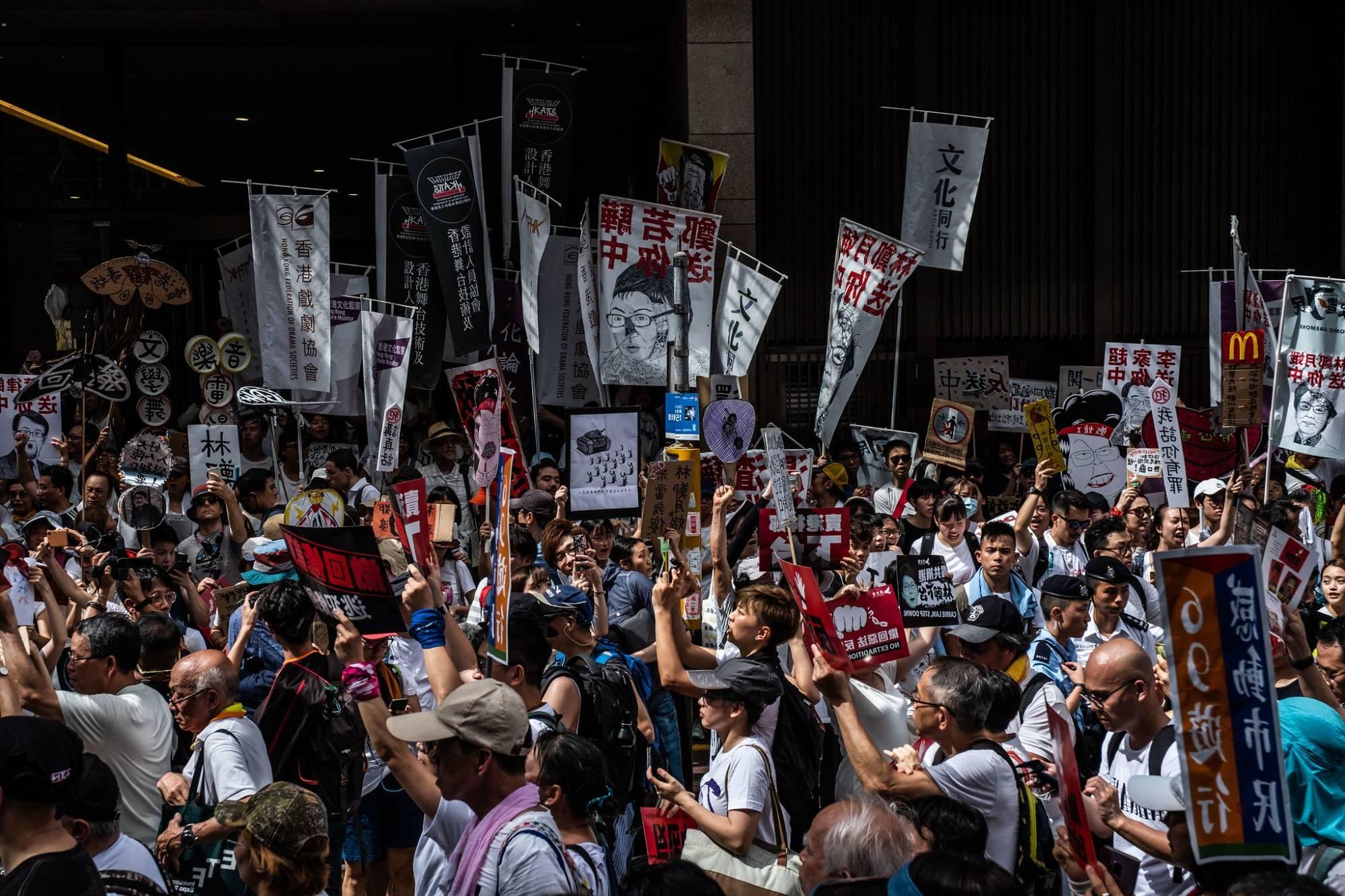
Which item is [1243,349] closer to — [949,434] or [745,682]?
[949,434]

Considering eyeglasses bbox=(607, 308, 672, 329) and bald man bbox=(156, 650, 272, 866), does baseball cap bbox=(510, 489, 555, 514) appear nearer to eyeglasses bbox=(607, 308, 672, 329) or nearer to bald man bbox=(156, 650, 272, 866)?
eyeglasses bbox=(607, 308, 672, 329)

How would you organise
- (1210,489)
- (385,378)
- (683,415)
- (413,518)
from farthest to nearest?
(385,378) < (1210,489) < (683,415) < (413,518)

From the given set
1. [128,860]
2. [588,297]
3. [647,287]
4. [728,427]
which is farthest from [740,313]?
[128,860]

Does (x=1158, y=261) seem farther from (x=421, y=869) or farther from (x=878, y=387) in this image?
(x=421, y=869)

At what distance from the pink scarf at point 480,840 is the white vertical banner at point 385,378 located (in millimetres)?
8048

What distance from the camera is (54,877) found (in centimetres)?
320

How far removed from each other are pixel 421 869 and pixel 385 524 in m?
3.90

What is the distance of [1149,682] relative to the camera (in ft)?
14.4

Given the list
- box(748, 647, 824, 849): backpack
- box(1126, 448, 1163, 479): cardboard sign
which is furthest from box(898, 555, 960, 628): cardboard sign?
box(1126, 448, 1163, 479): cardboard sign

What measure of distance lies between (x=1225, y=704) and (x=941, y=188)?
35.2 feet

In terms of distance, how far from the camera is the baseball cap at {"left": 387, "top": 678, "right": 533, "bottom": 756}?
3.50 metres

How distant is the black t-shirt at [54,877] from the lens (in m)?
3.16

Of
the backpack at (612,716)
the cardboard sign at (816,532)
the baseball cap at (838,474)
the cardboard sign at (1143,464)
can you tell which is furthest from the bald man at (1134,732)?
the baseball cap at (838,474)

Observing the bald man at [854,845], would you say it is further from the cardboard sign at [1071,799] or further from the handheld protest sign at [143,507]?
the handheld protest sign at [143,507]
